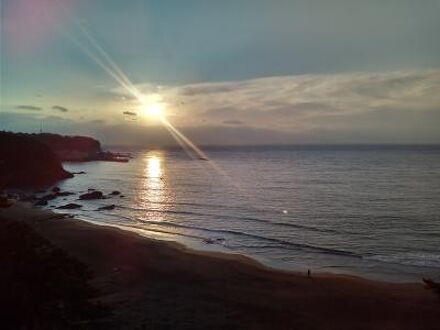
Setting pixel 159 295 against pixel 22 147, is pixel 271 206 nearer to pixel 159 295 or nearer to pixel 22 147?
pixel 159 295

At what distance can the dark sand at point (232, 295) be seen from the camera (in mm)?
17594

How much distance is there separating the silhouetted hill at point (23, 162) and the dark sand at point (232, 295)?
5915cm

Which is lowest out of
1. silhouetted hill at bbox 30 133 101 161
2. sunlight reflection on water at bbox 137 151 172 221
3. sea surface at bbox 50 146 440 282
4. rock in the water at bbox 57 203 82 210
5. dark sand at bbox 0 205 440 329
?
sunlight reflection on water at bbox 137 151 172 221

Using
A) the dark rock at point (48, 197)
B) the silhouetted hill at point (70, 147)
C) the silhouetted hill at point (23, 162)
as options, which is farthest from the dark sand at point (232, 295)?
the silhouetted hill at point (70, 147)

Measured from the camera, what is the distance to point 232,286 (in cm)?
2288

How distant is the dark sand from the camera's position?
17.6m

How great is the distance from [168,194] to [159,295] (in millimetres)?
51226

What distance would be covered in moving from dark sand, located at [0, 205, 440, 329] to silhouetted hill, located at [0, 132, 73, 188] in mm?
59147

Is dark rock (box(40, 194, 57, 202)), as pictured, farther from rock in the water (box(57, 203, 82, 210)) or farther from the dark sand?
the dark sand

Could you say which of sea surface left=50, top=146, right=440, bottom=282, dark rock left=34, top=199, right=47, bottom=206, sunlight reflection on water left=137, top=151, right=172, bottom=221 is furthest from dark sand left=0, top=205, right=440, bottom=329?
dark rock left=34, top=199, right=47, bottom=206

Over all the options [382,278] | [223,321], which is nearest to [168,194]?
[382,278]

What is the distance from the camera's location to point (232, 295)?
69.4 ft

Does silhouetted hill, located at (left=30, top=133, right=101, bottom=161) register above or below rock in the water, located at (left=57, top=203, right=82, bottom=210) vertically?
above

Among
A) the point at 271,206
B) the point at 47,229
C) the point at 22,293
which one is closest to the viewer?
the point at 22,293
